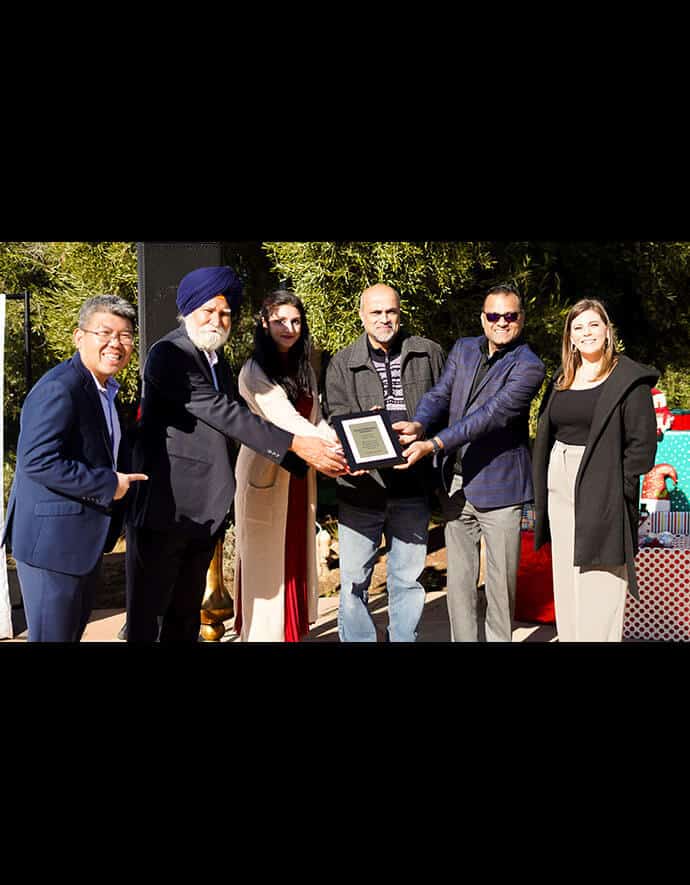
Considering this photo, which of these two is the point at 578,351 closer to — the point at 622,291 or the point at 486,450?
the point at 486,450

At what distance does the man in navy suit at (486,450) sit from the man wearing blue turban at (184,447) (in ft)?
2.75

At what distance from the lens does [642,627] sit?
5453mm

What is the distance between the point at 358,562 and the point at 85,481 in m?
1.37

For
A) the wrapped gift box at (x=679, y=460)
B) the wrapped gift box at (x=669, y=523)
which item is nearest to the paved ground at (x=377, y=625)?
the wrapped gift box at (x=669, y=523)

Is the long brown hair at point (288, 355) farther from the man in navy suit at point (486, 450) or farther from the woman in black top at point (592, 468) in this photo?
the woman in black top at point (592, 468)

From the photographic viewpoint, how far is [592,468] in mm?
4453

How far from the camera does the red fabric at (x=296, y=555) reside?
4.85m

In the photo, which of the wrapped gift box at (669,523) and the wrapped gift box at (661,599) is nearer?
the wrapped gift box at (661,599)

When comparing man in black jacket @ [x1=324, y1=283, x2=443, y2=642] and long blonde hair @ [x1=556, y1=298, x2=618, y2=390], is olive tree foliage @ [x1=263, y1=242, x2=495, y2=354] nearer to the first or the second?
man in black jacket @ [x1=324, y1=283, x2=443, y2=642]

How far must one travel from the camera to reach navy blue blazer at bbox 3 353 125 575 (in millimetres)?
3939

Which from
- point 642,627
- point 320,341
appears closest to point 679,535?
point 642,627

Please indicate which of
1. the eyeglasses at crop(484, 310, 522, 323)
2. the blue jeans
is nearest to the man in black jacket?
the blue jeans

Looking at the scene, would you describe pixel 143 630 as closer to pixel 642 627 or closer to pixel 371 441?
pixel 371 441

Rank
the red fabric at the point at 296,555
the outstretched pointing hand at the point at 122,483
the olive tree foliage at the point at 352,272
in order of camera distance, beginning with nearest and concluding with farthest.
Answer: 1. the outstretched pointing hand at the point at 122,483
2. the red fabric at the point at 296,555
3. the olive tree foliage at the point at 352,272
